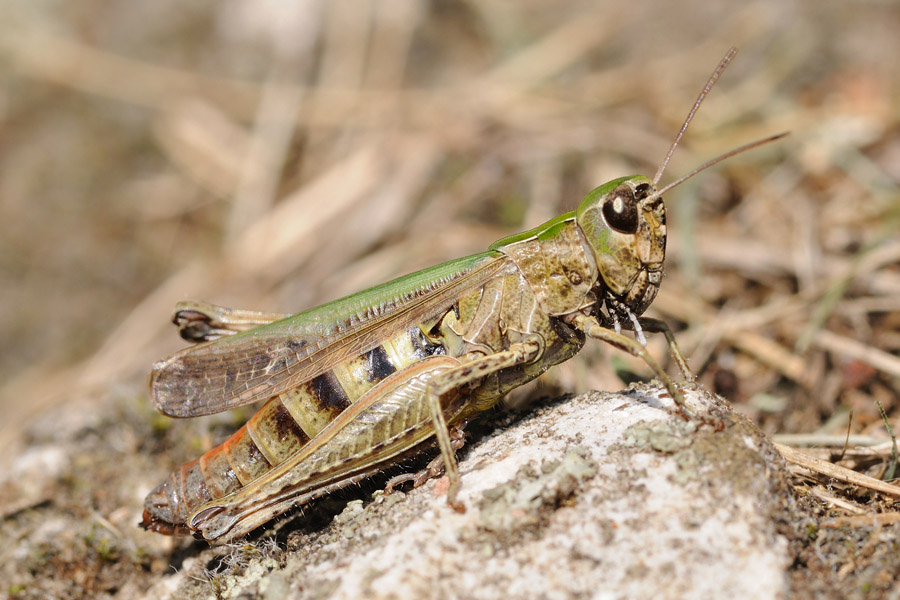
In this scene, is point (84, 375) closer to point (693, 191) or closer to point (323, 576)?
point (323, 576)

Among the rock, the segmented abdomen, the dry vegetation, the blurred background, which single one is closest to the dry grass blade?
the rock

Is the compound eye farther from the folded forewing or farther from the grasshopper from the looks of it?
the folded forewing

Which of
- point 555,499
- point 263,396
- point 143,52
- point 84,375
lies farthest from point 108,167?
point 555,499

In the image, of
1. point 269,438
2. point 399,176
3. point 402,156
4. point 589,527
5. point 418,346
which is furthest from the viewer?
point 402,156

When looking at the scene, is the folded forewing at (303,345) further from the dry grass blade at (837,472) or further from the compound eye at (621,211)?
the dry grass blade at (837,472)

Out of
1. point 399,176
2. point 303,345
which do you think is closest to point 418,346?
point 303,345

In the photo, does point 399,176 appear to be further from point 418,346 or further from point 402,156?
point 418,346
